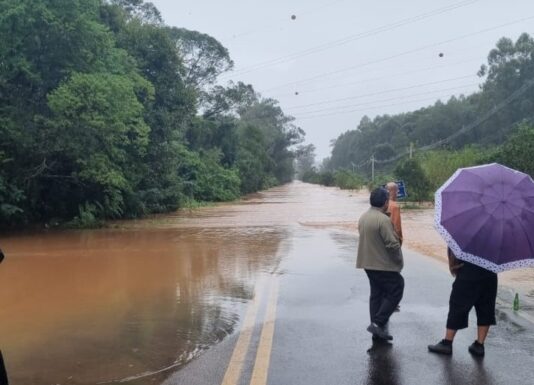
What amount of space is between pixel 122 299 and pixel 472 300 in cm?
486

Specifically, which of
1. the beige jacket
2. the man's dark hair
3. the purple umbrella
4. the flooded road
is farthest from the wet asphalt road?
the man's dark hair

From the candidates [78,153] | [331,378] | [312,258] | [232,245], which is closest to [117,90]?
[78,153]

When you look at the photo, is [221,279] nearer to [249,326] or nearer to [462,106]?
[249,326]

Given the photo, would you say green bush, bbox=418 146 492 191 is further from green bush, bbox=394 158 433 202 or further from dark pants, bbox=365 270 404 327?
dark pants, bbox=365 270 404 327

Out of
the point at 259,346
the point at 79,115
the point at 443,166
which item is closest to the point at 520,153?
the point at 443,166

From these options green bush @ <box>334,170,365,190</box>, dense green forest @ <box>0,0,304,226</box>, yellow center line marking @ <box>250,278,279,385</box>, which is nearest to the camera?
yellow center line marking @ <box>250,278,279,385</box>

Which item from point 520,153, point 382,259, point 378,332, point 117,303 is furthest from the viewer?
point 520,153

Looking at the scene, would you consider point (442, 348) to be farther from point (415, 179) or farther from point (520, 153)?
point (415, 179)

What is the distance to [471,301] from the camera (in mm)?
5316

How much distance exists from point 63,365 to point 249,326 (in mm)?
2085

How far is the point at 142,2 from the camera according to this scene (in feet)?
168

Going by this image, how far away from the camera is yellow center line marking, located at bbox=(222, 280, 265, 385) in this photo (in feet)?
15.3

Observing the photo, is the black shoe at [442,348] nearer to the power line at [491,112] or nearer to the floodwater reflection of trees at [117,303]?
the floodwater reflection of trees at [117,303]

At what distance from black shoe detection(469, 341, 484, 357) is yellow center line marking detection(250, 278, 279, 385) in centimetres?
189
